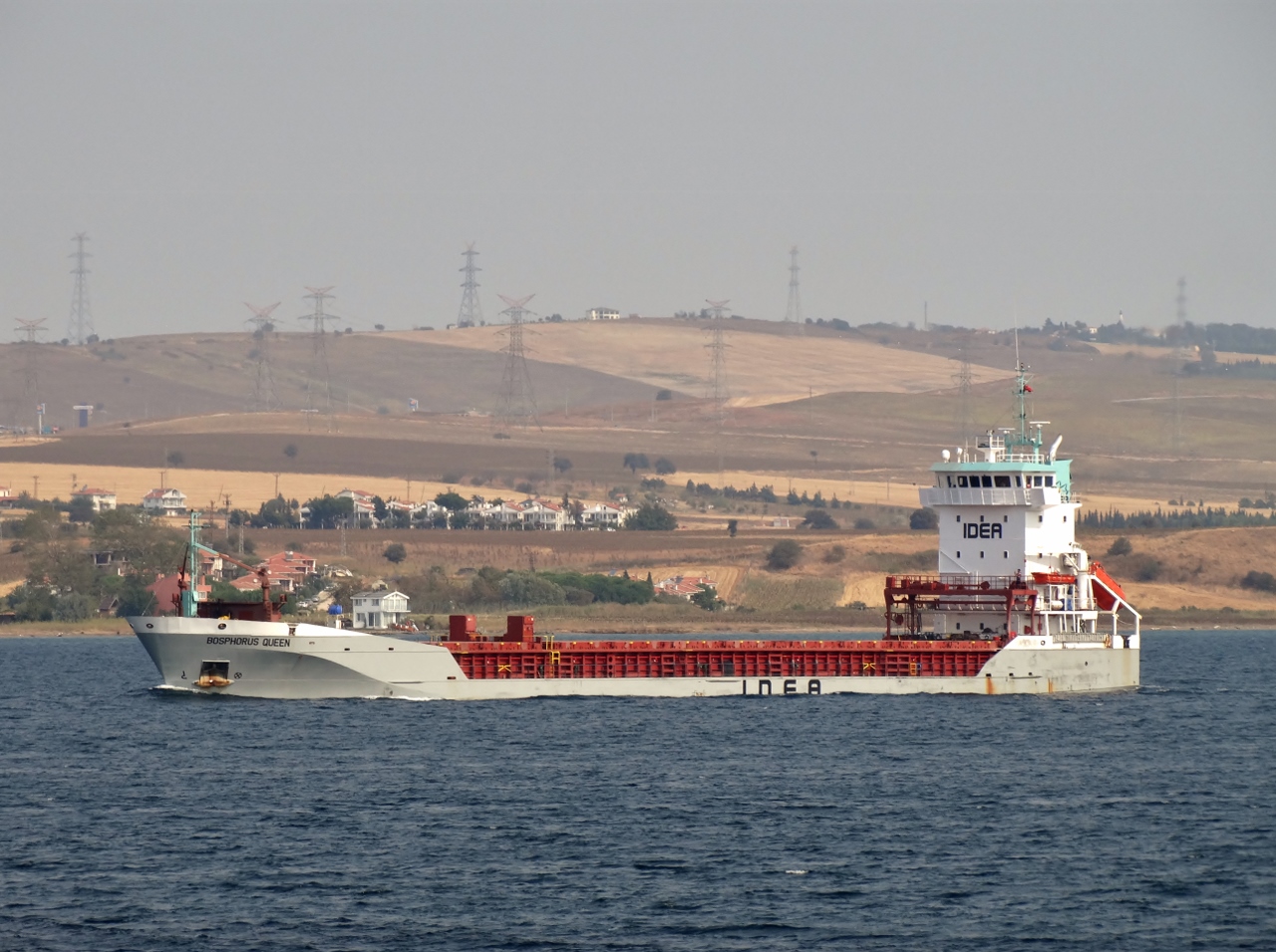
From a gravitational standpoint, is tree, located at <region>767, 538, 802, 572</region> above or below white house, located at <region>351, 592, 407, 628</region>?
above

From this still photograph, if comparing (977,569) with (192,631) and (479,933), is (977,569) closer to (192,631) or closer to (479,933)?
(192,631)

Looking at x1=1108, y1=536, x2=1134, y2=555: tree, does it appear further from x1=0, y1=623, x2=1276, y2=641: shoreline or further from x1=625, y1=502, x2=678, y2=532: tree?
x1=625, y1=502, x2=678, y2=532: tree

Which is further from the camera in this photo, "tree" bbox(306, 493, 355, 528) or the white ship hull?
"tree" bbox(306, 493, 355, 528)

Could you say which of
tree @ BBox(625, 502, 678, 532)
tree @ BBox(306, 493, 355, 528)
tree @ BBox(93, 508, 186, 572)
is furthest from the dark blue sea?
tree @ BBox(306, 493, 355, 528)

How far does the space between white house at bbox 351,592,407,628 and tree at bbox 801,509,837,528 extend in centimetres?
7022

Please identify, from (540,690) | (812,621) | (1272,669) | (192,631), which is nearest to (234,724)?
(192,631)

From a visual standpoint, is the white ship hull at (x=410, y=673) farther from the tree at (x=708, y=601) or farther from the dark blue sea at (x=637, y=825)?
the tree at (x=708, y=601)

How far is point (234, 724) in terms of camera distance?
197 ft

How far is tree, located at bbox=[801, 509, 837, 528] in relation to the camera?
192750mm

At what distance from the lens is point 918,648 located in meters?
69.8

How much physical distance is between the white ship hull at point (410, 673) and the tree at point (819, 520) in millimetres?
120637

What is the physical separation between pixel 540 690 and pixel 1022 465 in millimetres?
19941

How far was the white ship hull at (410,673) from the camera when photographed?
63906mm

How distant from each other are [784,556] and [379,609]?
41661 mm
